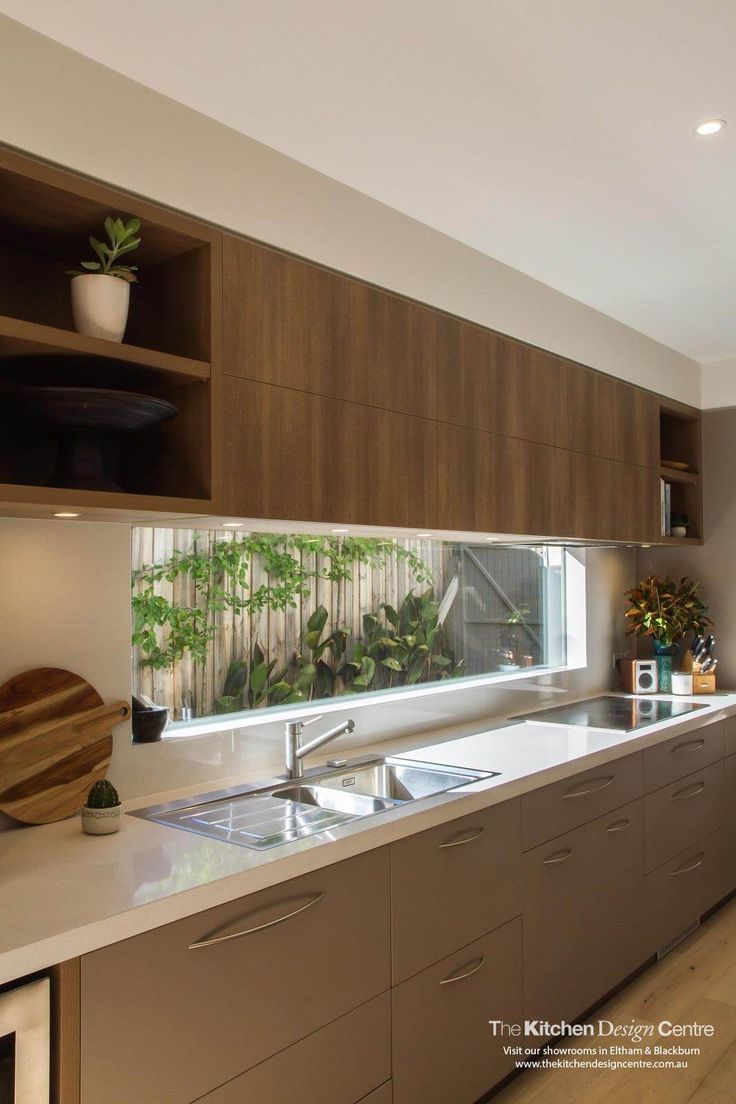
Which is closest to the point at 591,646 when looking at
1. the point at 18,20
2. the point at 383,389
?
the point at 383,389

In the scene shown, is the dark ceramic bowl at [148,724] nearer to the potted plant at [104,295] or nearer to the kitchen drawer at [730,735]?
the potted plant at [104,295]

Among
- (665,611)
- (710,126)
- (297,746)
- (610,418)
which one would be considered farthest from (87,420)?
(665,611)

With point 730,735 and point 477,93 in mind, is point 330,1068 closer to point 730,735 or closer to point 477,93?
point 477,93

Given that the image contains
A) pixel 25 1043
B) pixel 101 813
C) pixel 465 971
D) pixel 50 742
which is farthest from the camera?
pixel 465 971

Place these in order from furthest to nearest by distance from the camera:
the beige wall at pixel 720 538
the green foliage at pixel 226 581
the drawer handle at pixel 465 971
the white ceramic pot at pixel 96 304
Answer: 1. the beige wall at pixel 720 538
2. the green foliage at pixel 226 581
3. the drawer handle at pixel 465 971
4. the white ceramic pot at pixel 96 304

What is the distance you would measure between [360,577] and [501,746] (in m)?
0.77

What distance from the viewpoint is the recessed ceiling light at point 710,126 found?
218cm

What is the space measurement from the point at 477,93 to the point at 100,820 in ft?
6.00

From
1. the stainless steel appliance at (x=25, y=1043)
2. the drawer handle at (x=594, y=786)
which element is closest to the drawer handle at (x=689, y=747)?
the drawer handle at (x=594, y=786)

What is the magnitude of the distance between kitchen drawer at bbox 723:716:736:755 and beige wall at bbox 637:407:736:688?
578 millimetres

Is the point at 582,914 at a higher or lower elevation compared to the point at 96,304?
lower

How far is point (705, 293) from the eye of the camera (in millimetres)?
3467

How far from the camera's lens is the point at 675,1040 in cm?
277

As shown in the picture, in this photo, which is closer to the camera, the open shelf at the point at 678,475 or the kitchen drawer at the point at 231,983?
the kitchen drawer at the point at 231,983
